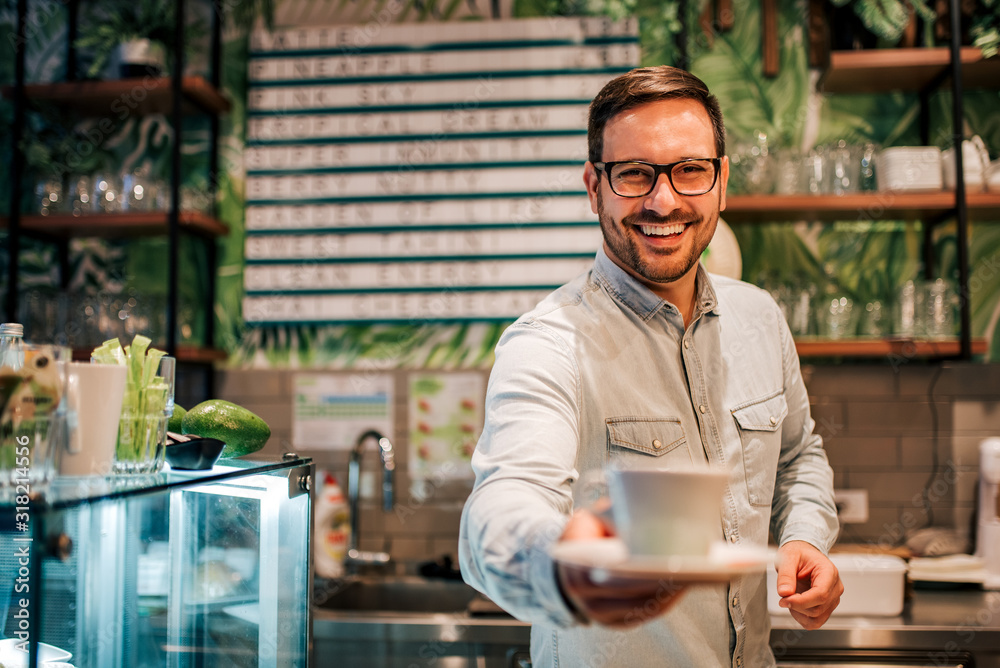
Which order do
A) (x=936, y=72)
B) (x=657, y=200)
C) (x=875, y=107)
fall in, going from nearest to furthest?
(x=657, y=200)
(x=936, y=72)
(x=875, y=107)

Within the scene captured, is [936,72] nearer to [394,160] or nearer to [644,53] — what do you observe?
[644,53]

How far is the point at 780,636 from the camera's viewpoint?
2020 millimetres

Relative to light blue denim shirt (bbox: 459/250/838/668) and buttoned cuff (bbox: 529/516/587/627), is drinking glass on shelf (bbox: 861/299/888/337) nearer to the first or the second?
light blue denim shirt (bbox: 459/250/838/668)

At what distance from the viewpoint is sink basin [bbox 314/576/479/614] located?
2486 millimetres

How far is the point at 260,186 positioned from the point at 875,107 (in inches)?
90.6

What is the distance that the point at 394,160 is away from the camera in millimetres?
2836

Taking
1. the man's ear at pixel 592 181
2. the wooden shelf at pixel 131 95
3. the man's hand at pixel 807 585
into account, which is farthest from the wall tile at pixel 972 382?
the wooden shelf at pixel 131 95

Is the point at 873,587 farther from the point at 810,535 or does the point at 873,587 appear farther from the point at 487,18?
the point at 487,18

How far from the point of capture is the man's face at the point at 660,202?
1209 mm

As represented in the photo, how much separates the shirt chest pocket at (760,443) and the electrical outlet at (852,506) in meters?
1.38

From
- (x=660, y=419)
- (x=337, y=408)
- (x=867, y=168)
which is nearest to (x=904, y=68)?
(x=867, y=168)

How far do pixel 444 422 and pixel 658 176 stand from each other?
1.71 meters

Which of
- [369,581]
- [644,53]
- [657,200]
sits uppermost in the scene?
[644,53]

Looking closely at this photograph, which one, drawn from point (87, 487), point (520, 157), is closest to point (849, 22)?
point (520, 157)
